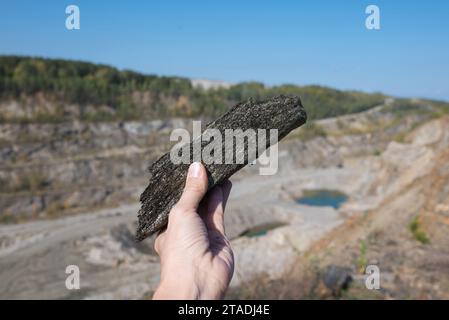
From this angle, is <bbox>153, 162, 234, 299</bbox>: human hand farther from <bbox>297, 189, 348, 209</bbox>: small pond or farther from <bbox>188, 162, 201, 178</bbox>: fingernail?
<bbox>297, 189, 348, 209</bbox>: small pond

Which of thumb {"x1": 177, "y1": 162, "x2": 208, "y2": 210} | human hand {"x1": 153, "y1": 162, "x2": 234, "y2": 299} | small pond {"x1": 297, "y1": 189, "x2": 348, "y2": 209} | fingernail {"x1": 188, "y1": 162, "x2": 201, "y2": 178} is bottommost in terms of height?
small pond {"x1": 297, "y1": 189, "x2": 348, "y2": 209}

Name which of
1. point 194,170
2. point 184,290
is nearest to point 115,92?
point 194,170

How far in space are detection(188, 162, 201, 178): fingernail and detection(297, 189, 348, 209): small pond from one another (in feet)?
118

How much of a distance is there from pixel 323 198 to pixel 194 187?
38844 mm

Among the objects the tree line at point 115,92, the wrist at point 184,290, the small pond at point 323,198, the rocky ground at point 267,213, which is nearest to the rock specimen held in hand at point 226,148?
the wrist at point 184,290

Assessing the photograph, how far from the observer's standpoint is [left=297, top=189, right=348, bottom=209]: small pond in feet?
128

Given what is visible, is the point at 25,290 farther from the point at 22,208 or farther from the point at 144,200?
the point at 144,200

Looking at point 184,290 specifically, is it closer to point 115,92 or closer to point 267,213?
point 267,213

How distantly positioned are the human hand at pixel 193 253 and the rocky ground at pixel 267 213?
8.82m

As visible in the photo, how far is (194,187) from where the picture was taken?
3613 mm

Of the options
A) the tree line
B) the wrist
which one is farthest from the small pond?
the wrist

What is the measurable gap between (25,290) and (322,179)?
3279cm
